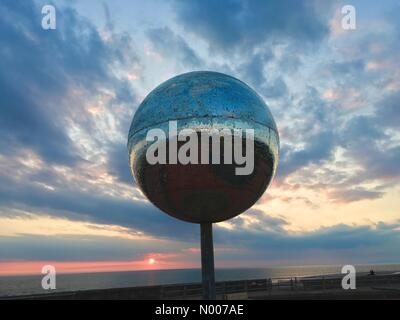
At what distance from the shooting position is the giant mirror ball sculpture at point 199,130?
727cm

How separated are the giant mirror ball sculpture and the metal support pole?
417 mm

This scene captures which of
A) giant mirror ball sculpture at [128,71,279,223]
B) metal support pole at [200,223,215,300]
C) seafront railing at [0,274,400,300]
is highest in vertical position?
giant mirror ball sculpture at [128,71,279,223]

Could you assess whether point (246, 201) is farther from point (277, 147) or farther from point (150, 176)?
point (150, 176)

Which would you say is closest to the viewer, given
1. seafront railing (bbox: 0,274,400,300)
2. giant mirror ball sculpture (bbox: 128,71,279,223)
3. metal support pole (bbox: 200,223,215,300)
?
giant mirror ball sculpture (bbox: 128,71,279,223)

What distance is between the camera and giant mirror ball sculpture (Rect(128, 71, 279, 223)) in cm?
727

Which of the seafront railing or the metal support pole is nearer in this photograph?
the metal support pole

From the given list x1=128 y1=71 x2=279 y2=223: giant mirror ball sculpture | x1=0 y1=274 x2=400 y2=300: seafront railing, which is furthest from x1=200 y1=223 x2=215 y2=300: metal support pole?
x1=0 y1=274 x2=400 y2=300: seafront railing

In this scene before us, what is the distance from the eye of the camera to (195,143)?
23.5 ft

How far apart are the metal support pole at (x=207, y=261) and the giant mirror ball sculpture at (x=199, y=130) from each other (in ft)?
1.37

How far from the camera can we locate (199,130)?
712cm

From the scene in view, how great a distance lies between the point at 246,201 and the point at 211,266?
1.64 m

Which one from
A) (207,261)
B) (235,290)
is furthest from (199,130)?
(235,290)

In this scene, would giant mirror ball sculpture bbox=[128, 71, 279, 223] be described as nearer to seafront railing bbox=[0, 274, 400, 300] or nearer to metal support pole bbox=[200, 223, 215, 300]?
metal support pole bbox=[200, 223, 215, 300]
